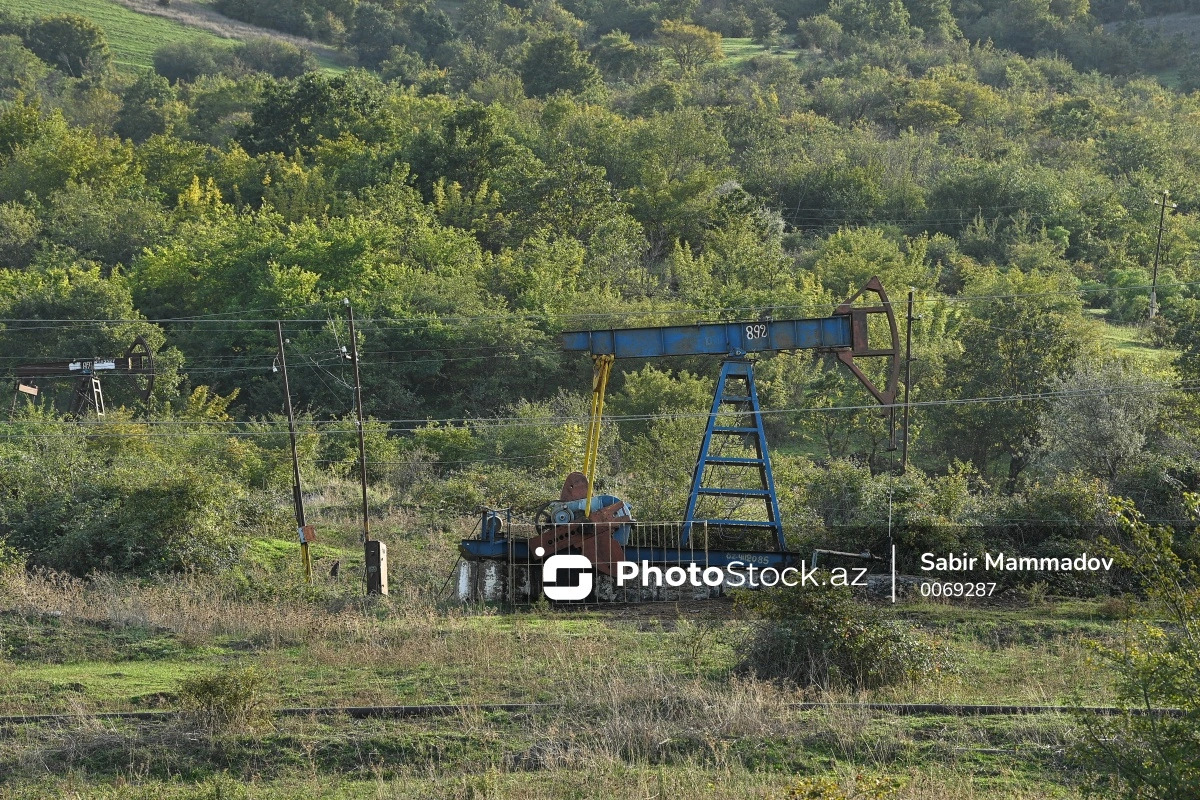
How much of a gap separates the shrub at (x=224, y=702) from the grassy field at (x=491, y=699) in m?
0.08

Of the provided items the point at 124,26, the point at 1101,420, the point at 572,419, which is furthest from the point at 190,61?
the point at 1101,420

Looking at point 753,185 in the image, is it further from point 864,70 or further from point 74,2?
point 74,2

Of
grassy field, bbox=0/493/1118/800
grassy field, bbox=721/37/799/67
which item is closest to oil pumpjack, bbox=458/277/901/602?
grassy field, bbox=0/493/1118/800

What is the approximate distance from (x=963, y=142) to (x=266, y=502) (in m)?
53.0

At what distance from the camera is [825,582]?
15141 millimetres

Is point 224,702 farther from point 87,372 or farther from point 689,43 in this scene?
point 689,43

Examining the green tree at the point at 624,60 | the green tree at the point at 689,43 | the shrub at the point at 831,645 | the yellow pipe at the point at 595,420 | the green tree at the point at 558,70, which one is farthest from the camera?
the green tree at the point at 689,43

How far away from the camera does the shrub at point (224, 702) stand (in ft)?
42.1

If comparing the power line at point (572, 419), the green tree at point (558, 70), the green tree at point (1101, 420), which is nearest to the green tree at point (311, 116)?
the green tree at point (558, 70)

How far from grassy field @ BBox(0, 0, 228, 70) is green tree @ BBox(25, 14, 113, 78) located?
75.8 inches

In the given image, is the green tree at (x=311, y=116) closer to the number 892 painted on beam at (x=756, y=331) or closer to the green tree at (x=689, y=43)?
the green tree at (x=689, y=43)

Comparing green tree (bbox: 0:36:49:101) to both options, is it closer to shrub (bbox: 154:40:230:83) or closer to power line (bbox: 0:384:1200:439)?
shrub (bbox: 154:40:230:83)

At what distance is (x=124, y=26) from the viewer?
105938 millimetres

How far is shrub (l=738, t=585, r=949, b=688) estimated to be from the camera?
47.1 feet
